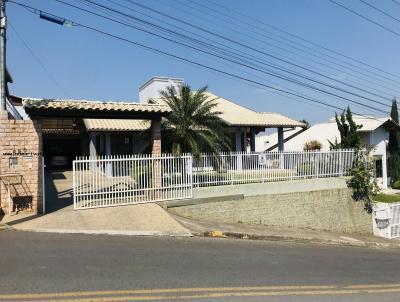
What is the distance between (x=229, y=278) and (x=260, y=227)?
789 cm

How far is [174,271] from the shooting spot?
7891 millimetres

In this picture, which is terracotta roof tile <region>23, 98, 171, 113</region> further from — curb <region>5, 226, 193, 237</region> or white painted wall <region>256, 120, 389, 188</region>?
white painted wall <region>256, 120, 389, 188</region>

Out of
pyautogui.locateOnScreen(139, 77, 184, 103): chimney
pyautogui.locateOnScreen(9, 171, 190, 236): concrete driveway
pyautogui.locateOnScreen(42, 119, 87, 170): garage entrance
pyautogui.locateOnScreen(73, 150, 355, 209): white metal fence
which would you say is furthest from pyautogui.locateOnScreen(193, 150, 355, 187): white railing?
pyautogui.locateOnScreen(42, 119, 87, 170): garage entrance

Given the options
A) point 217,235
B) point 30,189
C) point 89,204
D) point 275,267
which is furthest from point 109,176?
point 275,267

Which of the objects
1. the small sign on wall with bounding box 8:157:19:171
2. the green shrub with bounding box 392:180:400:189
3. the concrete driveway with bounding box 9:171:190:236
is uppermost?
the small sign on wall with bounding box 8:157:19:171

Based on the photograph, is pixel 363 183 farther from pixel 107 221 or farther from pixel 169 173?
pixel 107 221

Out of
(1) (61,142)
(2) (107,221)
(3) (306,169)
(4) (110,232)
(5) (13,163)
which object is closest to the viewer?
(4) (110,232)

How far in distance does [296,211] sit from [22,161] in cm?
1004

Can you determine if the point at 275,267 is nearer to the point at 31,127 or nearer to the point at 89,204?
the point at 89,204

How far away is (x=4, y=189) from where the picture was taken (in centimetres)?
1261

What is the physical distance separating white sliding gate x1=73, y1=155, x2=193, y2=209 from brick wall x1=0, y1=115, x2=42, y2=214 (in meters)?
1.07

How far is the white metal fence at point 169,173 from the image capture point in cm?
1362

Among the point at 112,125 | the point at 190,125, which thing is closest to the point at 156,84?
the point at 112,125

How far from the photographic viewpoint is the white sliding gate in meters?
13.5
